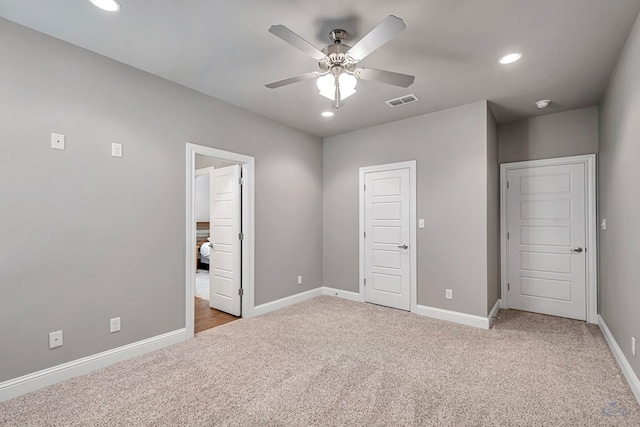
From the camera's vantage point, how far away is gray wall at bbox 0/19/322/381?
2.25m

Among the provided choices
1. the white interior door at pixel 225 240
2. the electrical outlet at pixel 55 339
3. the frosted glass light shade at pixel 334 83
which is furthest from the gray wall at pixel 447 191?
the electrical outlet at pixel 55 339

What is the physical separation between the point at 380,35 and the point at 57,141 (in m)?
2.53

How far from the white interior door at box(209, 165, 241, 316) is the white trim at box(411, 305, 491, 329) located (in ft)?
7.93

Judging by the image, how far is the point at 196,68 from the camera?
2.88 meters

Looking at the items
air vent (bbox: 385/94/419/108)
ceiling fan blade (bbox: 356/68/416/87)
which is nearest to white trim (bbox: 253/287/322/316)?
air vent (bbox: 385/94/419/108)

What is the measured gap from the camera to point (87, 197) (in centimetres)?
258

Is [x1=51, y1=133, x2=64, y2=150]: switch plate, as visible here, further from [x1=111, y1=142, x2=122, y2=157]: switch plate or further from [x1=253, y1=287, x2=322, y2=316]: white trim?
[x1=253, y1=287, x2=322, y2=316]: white trim

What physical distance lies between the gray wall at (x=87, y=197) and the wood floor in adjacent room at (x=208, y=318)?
0.54 m

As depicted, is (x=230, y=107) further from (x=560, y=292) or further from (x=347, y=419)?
(x=560, y=292)

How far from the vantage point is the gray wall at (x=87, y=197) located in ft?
7.38

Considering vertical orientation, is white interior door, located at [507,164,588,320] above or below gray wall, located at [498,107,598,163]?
below

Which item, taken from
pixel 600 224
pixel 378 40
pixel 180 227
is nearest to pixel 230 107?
pixel 180 227

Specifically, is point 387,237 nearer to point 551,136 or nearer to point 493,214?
point 493,214

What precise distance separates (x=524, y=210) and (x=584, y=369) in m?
2.22
